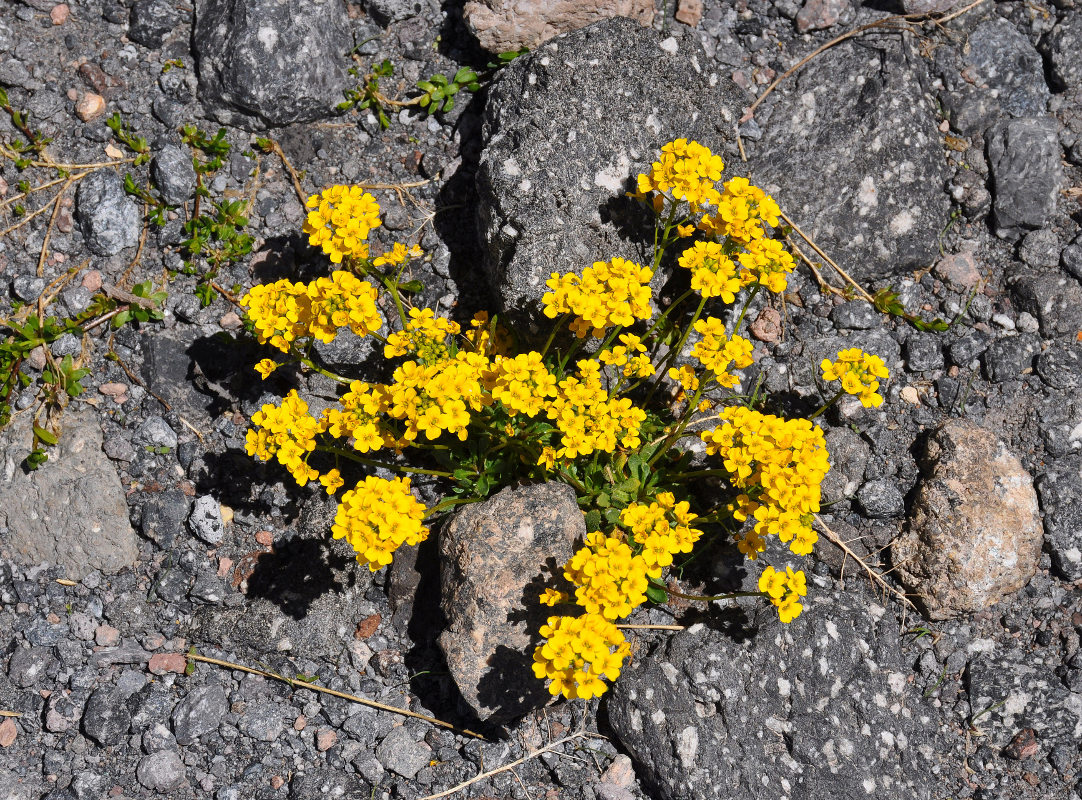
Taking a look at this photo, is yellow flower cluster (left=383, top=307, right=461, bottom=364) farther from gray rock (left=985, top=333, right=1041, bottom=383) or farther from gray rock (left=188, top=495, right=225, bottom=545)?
gray rock (left=985, top=333, right=1041, bottom=383)

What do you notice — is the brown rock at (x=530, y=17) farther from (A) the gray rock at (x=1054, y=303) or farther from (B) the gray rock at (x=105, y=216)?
(A) the gray rock at (x=1054, y=303)

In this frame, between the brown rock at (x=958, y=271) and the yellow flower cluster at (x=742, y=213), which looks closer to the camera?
the yellow flower cluster at (x=742, y=213)

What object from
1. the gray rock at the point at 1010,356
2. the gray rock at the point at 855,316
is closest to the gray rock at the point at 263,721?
the gray rock at the point at 855,316

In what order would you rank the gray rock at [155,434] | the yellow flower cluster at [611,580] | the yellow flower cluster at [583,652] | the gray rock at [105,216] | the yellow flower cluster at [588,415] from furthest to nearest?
1. the gray rock at [105,216]
2. the gray rock at [155,434]
3. the yellow flower cluster at [588,415]
4. the yellow flower cluster at [611,580]
5. the yellow flower cluster at [583,652]

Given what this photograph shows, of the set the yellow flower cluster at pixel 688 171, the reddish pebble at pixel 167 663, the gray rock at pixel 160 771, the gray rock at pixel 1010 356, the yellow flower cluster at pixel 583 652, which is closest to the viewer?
the yellow flower cluster at pixel 583 652

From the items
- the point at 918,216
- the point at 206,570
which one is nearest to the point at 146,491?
the point at 206,570

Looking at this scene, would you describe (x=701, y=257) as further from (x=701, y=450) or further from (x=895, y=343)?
(x=895, y=343)

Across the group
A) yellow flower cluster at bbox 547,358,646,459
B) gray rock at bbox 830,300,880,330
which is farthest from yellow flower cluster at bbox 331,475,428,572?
gray rock at bbox 830,300,880,330

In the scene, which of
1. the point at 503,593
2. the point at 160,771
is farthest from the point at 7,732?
the point at 503,593
